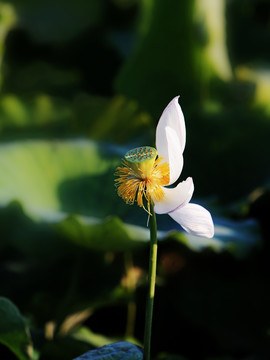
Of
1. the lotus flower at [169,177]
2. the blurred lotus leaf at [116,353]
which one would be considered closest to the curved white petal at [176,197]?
the lotus flower at [169,177]

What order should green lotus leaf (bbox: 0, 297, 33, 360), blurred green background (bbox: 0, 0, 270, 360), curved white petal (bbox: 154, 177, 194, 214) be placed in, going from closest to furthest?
curved white petal (bbox: 154, 177, 194, 214), green lotus leaf (bbox: 0, 297, 33, 360), blurred green background (bbox: 0, 0, 270, 360)

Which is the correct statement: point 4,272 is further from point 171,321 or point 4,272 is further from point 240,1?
point 240,1

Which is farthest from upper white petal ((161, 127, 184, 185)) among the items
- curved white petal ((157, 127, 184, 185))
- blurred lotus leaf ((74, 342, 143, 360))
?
blurred lotus leaf ((74, 342, 143, 360))

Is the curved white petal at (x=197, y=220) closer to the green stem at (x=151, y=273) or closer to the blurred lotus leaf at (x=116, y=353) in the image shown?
the green stem at (x=151, y=273)

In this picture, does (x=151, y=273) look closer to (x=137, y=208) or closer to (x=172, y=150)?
(x=172, y=150)

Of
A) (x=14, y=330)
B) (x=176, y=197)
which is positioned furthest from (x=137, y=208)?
(x=176, y=197)

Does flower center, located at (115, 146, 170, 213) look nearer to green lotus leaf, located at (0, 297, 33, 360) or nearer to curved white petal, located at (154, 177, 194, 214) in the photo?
curved white petal, located at (154, 177, 194, 214)

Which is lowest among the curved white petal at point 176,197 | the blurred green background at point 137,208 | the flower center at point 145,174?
the curved white petal at point 176,197
